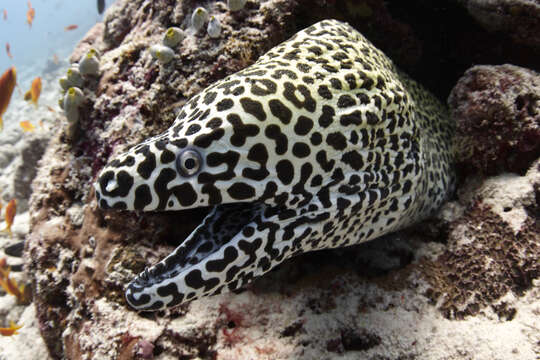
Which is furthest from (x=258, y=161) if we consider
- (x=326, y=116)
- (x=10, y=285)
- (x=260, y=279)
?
(x=10, y=285)

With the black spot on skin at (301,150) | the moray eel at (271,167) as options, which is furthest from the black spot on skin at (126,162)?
the black spot on skin at (301,150)

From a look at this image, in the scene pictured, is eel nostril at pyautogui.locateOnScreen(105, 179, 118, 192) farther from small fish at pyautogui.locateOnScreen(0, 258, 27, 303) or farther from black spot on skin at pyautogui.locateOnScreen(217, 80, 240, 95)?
small fish at pyautogui.locateOnScreen(0, 258, 27, 303)

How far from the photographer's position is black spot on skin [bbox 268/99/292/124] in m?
1.96

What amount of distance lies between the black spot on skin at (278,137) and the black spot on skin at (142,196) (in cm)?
69

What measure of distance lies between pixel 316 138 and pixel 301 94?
0.89 ft

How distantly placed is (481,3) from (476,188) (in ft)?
6.48

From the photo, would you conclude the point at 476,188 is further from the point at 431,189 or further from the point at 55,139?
the point at 55,139

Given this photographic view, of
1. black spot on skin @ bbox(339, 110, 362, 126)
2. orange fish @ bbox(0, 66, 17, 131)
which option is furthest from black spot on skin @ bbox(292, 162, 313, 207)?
orange fish @ bbox(0, 66, 17, 131)

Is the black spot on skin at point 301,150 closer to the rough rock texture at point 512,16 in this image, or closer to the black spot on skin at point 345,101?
the black spot on skin at point 345,101

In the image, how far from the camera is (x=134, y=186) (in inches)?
71.4

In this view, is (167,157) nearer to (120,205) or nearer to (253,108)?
(120,205)

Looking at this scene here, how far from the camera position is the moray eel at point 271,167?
185cm

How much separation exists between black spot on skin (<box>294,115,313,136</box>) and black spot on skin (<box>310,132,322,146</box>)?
1.8 inches

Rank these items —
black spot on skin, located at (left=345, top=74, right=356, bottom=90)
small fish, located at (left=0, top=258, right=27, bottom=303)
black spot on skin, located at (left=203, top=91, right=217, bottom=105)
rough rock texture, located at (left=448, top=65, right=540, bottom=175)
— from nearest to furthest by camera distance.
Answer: black spot on skin, located at (left=203, top=91, right=217, bottom=105) → black spot on skin, located at (left=345, top=74, right=356, bottom=90) → rough rock texture, located at (left=448, top=65, right=540, bottom=175) → small fish, located at (left=0, top=258, right=27, bottom=303)
